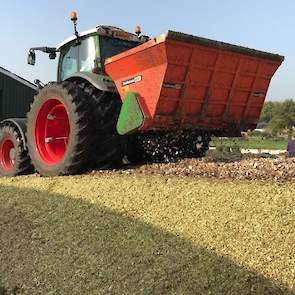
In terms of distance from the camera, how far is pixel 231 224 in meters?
4.26

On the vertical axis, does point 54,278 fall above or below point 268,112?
above

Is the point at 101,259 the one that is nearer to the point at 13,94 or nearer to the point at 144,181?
the point at 144,181

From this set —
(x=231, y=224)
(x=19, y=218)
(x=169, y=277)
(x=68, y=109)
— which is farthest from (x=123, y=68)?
(x=169, y=277)

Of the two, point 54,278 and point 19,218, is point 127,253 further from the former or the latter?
point 19,218

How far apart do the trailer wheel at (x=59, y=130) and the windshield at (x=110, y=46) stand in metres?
0.93

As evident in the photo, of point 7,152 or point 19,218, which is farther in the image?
point 7,152

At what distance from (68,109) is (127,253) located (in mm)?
3287

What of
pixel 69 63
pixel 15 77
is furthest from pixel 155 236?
pixel 15 77

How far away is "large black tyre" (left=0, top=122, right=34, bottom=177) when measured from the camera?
8.45 m

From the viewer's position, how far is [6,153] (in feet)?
30.3

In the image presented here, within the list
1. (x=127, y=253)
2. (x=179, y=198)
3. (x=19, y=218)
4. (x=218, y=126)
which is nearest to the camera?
(x=127, y=253)

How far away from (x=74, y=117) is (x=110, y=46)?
5.53ft

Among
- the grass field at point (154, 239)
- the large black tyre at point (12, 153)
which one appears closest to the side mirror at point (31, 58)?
the large black tyre at point (12, 153)

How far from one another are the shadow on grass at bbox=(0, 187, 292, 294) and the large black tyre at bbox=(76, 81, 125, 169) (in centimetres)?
179
